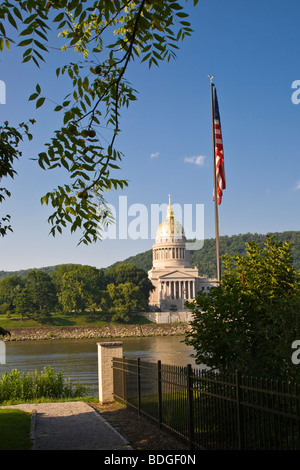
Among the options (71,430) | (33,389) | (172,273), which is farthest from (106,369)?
(172,273)

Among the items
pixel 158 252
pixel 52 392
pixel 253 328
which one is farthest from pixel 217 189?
pixel 158 252

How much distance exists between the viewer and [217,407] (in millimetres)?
7281

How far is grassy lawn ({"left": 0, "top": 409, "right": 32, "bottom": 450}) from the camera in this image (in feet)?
26.9

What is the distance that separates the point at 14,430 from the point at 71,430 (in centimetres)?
110

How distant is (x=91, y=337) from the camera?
82.7 metres

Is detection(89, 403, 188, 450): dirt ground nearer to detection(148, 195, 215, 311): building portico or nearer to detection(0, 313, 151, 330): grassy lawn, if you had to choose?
detection(0, 313, 151, 330): grassy lawn

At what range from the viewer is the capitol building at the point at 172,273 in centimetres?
12194

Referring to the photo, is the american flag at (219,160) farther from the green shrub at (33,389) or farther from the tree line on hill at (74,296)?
the tree line on hill at (74,296)

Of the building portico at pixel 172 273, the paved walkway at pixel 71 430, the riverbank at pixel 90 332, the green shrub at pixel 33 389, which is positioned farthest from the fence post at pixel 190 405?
the building portico at pixel 172 273

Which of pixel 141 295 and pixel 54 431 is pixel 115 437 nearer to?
pixel 54 431

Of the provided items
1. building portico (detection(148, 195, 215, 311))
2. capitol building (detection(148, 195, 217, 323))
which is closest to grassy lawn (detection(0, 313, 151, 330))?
capitol building (detection(148, 195, 217, 323))

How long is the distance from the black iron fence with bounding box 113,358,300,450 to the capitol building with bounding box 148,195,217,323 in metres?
104

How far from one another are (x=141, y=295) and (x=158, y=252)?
26904mm

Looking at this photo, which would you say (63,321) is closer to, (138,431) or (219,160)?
(219,160)
